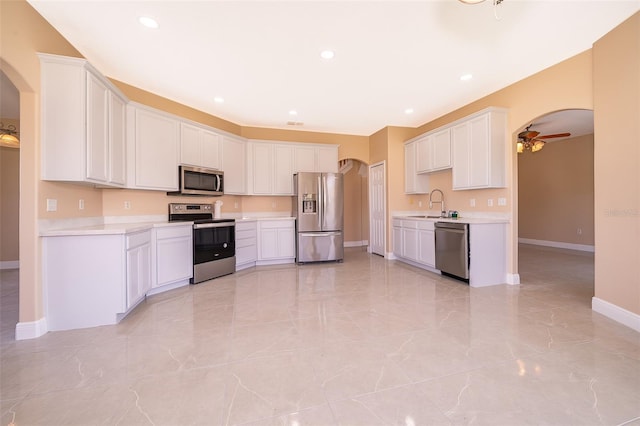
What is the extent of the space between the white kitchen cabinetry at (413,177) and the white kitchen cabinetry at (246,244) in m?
3.22

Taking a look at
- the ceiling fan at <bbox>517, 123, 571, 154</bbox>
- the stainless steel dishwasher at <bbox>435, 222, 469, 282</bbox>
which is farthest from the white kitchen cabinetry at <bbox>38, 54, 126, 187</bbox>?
the ceiling fan at <bbox>517, 123, 571, 154</bbox>

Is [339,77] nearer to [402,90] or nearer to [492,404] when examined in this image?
[402,90]

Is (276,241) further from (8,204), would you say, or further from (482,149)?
(8,204)

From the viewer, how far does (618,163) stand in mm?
2498

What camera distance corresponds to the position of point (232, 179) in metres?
4.88

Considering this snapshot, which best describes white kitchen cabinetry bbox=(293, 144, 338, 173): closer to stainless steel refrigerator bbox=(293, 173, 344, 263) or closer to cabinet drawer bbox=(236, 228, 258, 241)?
stainless steel refrigerator bbox=(293, 173, 344, 263)

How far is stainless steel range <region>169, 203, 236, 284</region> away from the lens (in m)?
3.88

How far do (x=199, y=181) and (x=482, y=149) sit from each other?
427 cm

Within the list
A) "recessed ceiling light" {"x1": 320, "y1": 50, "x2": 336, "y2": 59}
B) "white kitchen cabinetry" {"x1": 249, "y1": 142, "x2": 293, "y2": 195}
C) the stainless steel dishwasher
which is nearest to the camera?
"recessed ceiling light" {"x1": 320, "y1": 50, "x2": 336, "y2": 59}

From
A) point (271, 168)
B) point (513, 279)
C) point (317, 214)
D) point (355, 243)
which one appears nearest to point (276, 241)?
point (317, 214)

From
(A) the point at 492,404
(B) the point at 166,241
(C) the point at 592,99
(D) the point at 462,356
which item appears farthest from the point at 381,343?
(C) the point at 592,99

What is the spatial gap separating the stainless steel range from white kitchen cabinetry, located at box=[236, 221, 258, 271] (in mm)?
153

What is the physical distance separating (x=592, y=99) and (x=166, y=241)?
5.18 metres

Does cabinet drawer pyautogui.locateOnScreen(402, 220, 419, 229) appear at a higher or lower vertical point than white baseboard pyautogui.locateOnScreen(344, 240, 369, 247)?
higher
